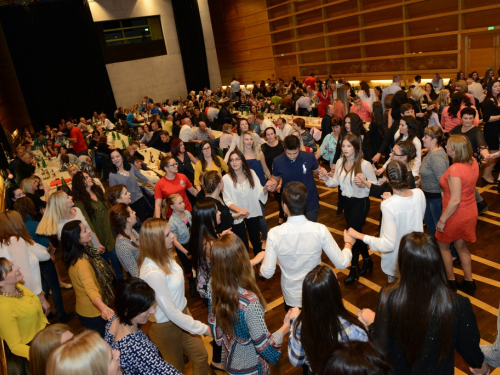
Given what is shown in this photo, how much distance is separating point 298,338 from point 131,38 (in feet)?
64.0

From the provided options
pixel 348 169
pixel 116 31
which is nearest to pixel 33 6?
pixel 116 31

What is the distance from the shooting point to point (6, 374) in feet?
9.45

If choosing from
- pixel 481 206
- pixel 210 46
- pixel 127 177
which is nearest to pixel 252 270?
pixel 127 177

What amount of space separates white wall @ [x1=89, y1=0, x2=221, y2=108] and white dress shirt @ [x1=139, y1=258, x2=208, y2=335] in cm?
1756

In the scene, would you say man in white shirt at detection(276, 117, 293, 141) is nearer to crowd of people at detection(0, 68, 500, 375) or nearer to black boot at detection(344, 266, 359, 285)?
crowd of people at detection(0, 68, 500, 375)

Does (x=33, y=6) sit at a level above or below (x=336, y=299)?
above

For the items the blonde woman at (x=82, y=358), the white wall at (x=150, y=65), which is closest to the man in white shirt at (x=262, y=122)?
the blonde woman at (x=82, y=358)

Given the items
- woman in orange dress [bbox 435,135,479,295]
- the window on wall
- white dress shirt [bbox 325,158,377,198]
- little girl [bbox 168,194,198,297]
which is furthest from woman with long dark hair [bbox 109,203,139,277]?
the window on wall

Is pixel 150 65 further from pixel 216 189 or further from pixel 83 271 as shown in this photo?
pixel 83 271

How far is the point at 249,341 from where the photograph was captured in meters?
2.14

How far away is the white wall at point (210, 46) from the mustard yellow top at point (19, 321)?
64.6 ft

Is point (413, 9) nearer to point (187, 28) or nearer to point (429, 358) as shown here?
point (187, 28)

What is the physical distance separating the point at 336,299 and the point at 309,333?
21cm

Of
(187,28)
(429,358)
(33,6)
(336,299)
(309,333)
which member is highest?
(33,6)
